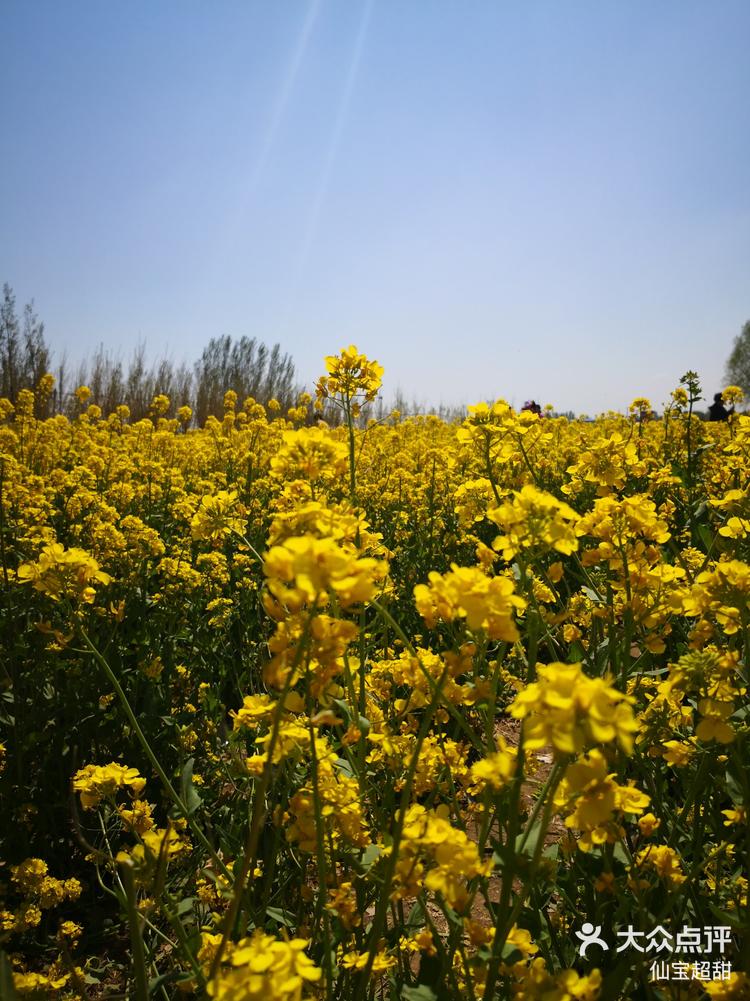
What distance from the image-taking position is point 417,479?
609 cm

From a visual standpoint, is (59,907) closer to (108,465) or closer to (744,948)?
(744,948)

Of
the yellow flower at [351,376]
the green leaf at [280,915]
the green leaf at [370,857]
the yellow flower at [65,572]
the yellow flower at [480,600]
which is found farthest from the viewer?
the yellow flower at [351,376]

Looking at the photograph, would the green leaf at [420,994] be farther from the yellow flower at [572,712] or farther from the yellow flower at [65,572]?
the yellow flower at [65,572]

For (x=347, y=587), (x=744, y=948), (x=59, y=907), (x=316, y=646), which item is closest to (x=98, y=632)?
(x=59, y=907)

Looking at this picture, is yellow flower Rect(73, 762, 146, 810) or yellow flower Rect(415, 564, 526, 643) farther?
yellow flower Rect(73, 762, 146, 810)

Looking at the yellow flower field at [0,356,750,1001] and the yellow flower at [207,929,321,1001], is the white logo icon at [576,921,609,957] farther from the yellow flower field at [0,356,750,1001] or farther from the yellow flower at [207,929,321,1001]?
the yellow flower at [207,929,321,1001]

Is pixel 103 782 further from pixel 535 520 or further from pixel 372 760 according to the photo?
pixel 535 520

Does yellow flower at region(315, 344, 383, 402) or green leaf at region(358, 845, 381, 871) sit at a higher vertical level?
yellow flower at region(315, 344, 383, 402)

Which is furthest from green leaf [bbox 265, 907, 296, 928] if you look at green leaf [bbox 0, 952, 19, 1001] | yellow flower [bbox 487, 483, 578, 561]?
yellow flower [bbox 487, 483, 578, 561]

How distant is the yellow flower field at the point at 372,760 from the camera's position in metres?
0.92

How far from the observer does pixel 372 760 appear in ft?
4.91

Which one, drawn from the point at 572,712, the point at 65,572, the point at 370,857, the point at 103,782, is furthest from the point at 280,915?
the point at 572,712

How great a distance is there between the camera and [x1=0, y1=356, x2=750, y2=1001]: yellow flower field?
922 mm

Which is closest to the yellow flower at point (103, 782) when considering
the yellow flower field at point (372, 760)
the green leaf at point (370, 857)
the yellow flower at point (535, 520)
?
the yellow flower field at point (372, 760)
